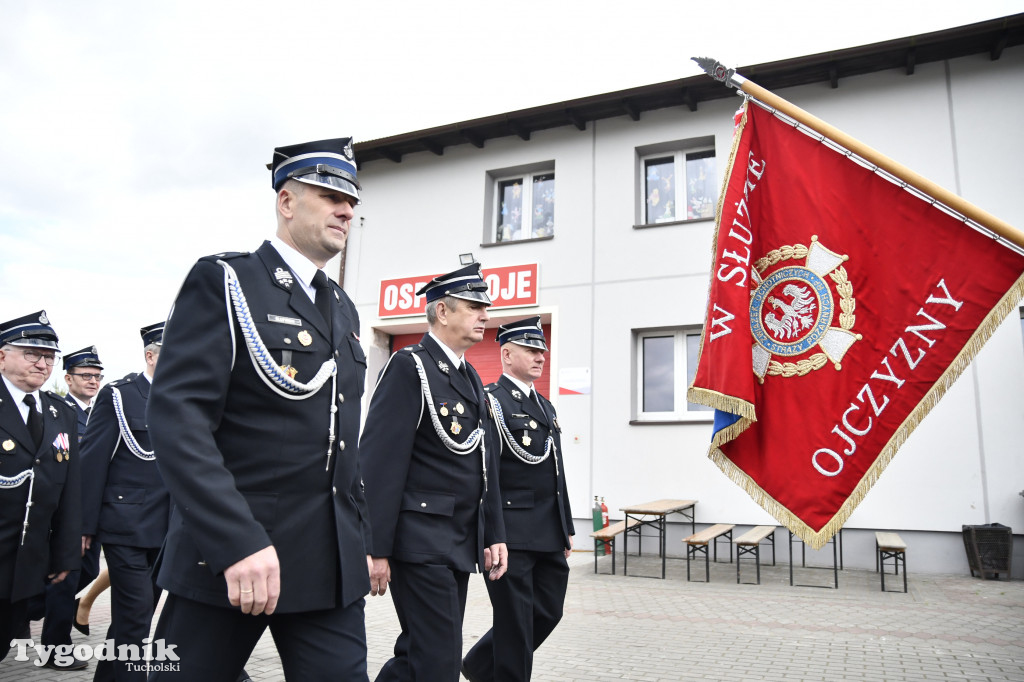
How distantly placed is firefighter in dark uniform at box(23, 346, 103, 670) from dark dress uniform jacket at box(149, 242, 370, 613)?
140 inches

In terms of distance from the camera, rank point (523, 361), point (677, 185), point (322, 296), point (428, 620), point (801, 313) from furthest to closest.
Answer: point (677, 185), point (523, 361), point (801, 313), point (428, 620), point (322, 296)

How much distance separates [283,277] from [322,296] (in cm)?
18

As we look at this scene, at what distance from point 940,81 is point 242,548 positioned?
41.4 ft

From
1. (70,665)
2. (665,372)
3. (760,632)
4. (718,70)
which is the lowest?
(70,665)

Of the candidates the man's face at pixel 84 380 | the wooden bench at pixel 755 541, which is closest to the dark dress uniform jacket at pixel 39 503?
the man's face at pixel 84 380

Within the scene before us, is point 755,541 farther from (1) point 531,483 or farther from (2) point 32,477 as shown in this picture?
(2) point 32,477

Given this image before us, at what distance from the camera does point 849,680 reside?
5180mm

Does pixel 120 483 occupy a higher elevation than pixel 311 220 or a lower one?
lower

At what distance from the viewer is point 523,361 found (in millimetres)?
5355

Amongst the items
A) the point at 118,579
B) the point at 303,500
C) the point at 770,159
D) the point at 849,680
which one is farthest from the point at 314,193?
the point at 849,680

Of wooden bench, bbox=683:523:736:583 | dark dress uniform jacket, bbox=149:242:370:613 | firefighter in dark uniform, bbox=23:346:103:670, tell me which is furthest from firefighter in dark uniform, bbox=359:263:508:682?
wooden bench, bbox=683:523:736:583

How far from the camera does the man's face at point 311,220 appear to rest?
8.77ft

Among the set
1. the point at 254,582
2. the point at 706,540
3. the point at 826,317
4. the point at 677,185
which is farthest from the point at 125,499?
the point at 677,185

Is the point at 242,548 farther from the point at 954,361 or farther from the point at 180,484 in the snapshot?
the point at 954,361
